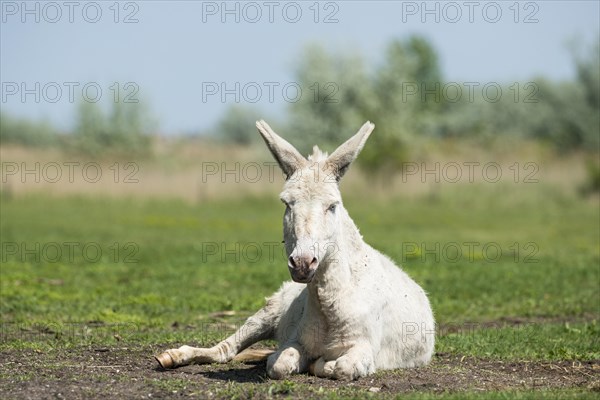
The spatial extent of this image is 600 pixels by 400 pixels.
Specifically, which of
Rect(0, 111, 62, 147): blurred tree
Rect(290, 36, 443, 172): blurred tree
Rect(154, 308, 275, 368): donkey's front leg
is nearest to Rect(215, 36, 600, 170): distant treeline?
Rect(290, 36, 443, 172): blurred tree

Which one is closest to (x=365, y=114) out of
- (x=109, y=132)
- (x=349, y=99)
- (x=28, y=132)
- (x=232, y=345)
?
(x=349, y=99)

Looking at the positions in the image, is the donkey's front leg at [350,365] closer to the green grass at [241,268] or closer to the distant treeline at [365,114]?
the green grass at [241,268]

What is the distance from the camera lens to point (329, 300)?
29.4ft

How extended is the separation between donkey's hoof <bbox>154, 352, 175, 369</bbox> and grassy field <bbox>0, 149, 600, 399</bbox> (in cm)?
21

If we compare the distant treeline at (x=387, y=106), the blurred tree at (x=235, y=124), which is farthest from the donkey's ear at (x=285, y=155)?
the blurred tree at (x=235, y=124)

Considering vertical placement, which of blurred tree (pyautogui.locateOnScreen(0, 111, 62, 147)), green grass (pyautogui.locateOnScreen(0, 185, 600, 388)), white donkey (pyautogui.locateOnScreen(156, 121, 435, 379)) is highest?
blurred tree (pyautogui.locateOnScreen(0, 111, 62, 147))

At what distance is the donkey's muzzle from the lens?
794cm

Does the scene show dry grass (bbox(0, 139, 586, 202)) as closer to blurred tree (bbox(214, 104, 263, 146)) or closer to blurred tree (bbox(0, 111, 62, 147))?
blurred tree (bbox(0, 111, 62, 147))

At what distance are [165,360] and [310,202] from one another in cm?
233

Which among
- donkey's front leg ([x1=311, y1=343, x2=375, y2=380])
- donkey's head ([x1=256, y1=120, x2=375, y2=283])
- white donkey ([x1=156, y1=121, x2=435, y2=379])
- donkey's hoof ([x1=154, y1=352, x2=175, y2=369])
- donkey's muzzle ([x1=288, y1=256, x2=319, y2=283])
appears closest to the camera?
donkey's muzzle ([x1=288, y1=256, x2=319, y2=283])

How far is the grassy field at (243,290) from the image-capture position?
29.3 ft

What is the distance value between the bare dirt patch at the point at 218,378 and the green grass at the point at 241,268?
79cm

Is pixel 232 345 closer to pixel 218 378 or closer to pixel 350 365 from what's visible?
pixel 218 378

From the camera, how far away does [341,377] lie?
873 centimetres
